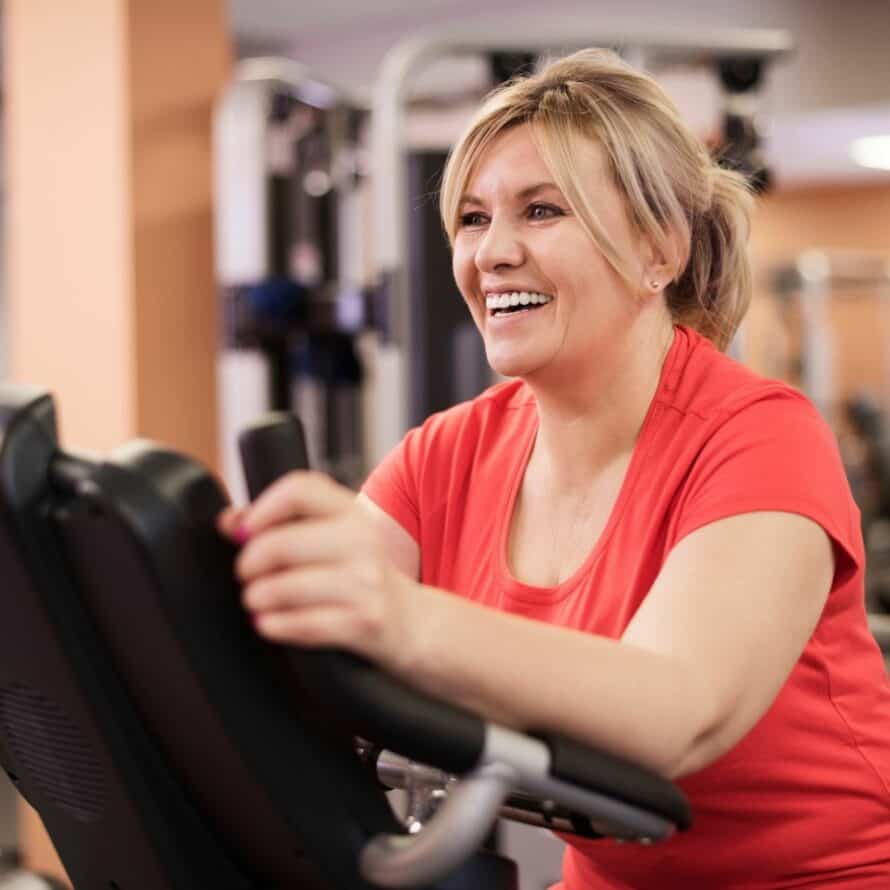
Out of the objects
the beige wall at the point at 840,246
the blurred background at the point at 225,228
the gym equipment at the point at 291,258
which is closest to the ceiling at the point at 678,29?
the gym equipment at the point at 291,258

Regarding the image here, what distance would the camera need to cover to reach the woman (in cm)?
73

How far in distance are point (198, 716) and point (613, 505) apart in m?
0.58

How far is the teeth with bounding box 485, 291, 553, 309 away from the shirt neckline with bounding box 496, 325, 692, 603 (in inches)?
5.5

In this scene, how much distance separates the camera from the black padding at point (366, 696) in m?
0.65

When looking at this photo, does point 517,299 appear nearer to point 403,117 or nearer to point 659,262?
point 659,262

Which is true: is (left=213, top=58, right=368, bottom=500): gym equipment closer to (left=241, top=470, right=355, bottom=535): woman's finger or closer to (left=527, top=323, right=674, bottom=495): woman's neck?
(left=527, top=323, right=674, bottom=495): woman's neck

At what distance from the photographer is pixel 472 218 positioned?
1294 mm

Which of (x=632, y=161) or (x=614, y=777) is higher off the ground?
(x=632, y=161)

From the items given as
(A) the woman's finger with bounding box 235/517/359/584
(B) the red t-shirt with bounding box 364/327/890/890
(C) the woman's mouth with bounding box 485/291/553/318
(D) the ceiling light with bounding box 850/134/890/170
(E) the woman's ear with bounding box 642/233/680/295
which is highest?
(D) the ceiling light with bounding box 850/134/890/170

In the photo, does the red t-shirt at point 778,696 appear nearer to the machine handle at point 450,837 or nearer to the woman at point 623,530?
the woman at point 623,530

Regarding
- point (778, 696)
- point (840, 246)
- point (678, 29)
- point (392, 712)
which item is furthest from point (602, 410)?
point (840, 246)

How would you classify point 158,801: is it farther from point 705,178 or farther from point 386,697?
point 705,178

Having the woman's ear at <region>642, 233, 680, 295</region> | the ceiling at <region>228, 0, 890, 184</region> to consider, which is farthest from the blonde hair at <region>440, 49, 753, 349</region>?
the ceiling at <region>228, 0, 890, 184</region>

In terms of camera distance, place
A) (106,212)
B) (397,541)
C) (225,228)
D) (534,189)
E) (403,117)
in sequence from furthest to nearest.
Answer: (225,228) < (106,212) < (403,117) < (397,541) < (534,189)
